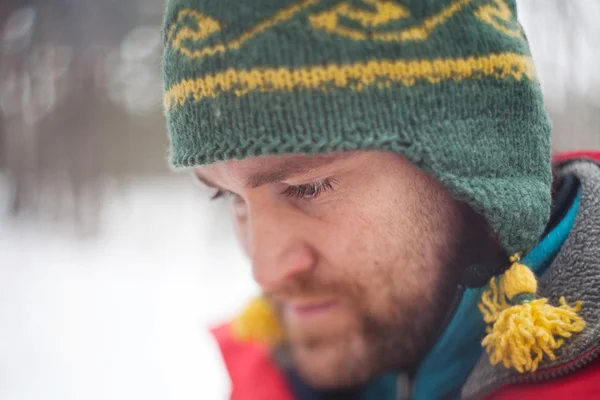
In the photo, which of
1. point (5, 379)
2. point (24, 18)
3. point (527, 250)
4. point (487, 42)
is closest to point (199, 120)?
point (487, 42)

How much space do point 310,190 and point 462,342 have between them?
1.34 feet

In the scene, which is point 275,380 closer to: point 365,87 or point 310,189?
point 310,189

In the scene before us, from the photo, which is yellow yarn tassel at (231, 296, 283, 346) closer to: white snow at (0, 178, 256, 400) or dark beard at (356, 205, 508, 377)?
dark beard at (356, 205, 508, 377)

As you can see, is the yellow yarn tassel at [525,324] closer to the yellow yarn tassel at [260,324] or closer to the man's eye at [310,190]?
the man's eye at [310,190]

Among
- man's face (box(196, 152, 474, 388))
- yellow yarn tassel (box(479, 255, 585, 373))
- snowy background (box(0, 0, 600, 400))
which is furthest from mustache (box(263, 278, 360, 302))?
snowy background (box(0, 0, 600, 400))

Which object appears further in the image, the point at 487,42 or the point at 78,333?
the point at 78,333

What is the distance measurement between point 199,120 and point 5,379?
232 cm

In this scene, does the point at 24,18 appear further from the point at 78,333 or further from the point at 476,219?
the point at 476,219

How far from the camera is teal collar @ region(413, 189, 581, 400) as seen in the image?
3.00 ft

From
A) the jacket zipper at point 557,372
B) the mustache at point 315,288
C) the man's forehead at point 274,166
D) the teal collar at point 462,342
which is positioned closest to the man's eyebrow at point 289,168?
the man's forehead at point 274,166

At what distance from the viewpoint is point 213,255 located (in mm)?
4129

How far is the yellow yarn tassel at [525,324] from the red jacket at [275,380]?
4 centimetres

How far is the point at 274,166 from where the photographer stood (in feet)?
2.79

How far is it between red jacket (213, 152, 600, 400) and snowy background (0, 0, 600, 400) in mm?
999
